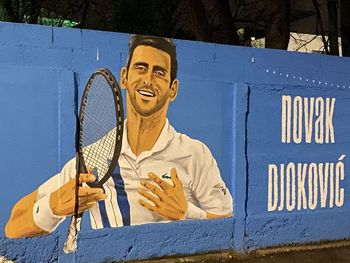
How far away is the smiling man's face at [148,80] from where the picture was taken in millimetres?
5488

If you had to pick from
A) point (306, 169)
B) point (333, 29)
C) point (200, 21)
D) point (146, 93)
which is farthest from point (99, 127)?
point (333, 29)

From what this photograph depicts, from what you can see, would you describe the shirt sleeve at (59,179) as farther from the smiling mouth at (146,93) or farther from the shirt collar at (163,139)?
the smiling mouth at (146,93)

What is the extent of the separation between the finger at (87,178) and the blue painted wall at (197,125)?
25 cm

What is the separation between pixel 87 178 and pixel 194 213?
1.28 metres

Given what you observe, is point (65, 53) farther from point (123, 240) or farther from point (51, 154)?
point (123, 240)

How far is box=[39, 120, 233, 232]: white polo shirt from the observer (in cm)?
536

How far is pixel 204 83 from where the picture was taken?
586 cm

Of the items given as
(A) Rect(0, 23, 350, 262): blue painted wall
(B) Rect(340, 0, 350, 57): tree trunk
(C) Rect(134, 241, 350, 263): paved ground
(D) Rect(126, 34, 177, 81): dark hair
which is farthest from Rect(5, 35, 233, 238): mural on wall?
(B) Rect(340, 0, 350, 57): tree trunk

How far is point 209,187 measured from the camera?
5.93 metres

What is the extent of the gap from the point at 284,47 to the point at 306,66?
7.97 feet

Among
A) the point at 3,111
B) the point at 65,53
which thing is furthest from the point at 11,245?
the point at 65,53

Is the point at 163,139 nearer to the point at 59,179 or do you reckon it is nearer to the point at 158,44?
the point at 158,44

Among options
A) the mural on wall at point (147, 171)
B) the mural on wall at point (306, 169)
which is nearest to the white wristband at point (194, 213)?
the mural on wall at point (147, 171)

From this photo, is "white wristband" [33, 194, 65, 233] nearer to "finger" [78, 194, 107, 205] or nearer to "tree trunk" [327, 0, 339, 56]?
"finger" [78, 194, 107, 205]
